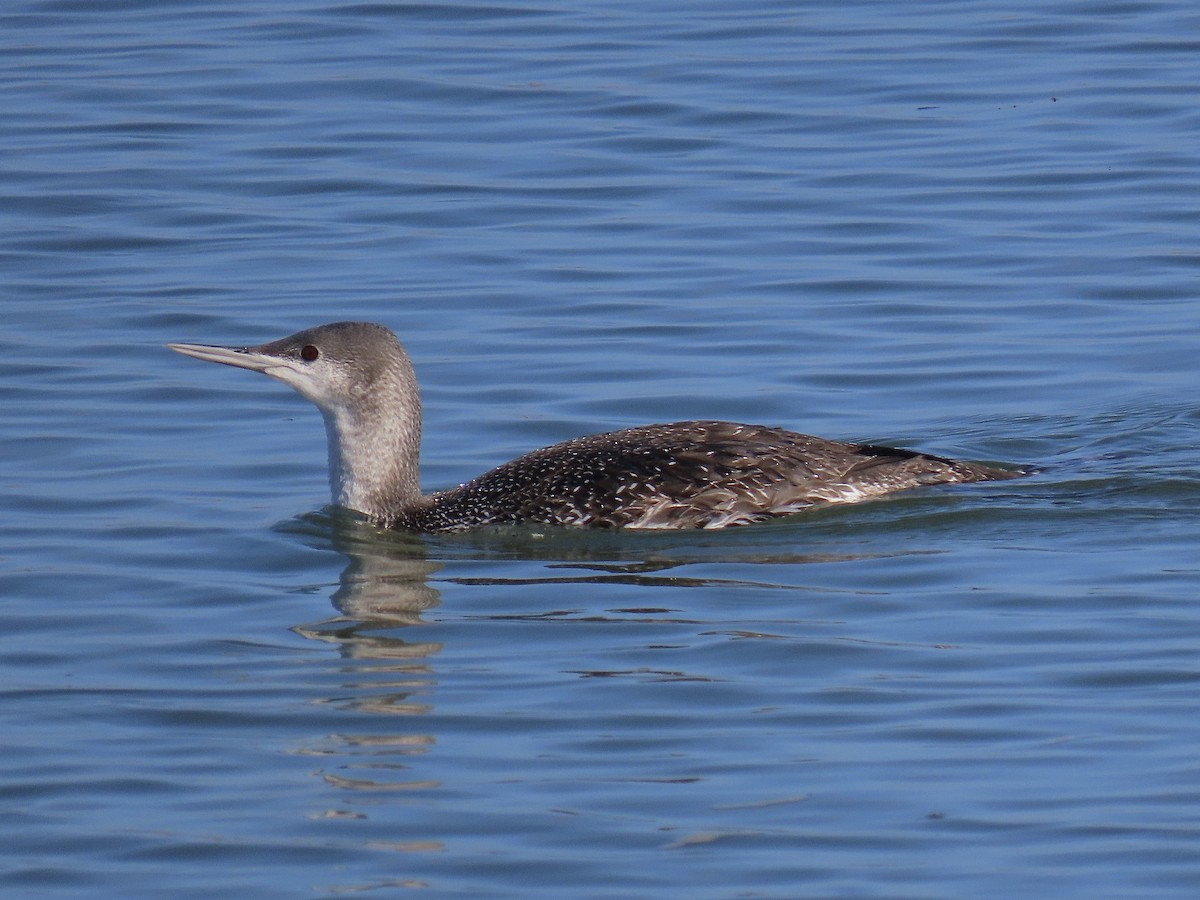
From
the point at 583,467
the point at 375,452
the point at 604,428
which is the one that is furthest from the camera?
the point at 604,428

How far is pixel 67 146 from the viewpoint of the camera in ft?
56.7

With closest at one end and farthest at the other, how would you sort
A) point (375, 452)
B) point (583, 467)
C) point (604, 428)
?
point (583, 467)
point (375, 452)
point (604, 428)

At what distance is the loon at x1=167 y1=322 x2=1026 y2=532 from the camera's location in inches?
394

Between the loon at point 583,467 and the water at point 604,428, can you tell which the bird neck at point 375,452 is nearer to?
the loon at point 583,467

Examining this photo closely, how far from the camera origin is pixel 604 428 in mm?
11625

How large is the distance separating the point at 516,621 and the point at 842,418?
3.21 metres

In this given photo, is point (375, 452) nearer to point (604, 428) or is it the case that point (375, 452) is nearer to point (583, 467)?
point (583, 467)

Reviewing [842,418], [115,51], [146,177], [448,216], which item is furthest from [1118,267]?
[115,51]

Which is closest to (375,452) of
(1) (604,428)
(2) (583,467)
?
(2) (583,467)

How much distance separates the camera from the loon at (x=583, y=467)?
1001cm

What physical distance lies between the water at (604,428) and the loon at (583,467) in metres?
0.15

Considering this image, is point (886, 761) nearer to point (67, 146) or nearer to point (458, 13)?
point (67, 146)

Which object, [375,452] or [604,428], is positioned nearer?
[375,452]

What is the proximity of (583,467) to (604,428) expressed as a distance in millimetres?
1567
